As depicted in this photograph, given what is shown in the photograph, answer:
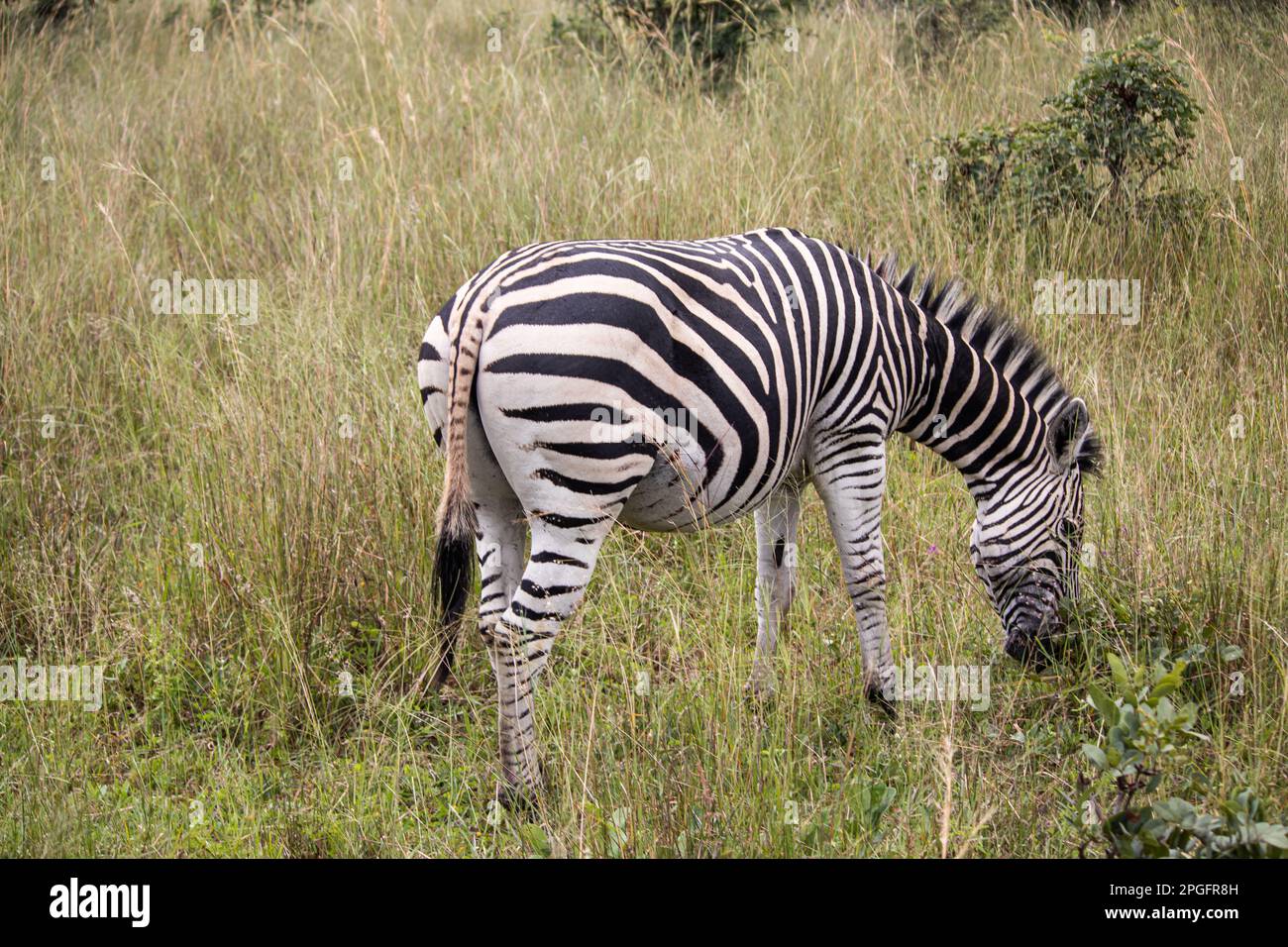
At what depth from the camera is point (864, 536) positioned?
3945 millimetres

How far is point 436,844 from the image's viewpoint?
334 centimetres

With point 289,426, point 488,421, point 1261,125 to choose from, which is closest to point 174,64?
point 289,426

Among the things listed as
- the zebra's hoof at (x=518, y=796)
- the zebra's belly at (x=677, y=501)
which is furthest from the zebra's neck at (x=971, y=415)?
the zebra's hoof at (x=518, y=796)

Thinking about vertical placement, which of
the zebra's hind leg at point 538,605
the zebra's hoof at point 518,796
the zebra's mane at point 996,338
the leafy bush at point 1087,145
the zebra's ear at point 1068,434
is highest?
the leafy bush at point 1087,145

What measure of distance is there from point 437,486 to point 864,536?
175cm

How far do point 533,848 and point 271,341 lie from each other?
11.4 feet

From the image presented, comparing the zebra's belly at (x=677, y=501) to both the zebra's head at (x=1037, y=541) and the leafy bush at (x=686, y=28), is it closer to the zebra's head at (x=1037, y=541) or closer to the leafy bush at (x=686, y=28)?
the zebra's head at (x=1037, y=541)

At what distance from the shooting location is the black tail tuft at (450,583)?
3.35 m

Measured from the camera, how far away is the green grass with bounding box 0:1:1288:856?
3.39 meters

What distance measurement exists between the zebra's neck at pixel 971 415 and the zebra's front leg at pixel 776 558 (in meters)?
0.53

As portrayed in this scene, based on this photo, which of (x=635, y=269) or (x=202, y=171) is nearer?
(x=635, y=269)

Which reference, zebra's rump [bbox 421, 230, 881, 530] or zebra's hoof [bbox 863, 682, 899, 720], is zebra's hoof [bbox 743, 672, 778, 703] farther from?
zebra's rump [bbox 421, 230, 881, 530]

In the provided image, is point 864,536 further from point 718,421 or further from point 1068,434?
point 1068,434

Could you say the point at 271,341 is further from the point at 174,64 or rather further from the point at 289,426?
the point at 174,64
